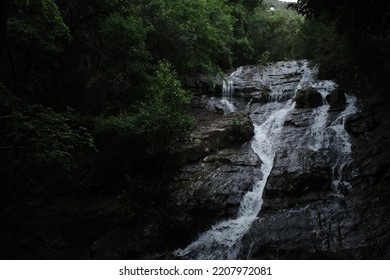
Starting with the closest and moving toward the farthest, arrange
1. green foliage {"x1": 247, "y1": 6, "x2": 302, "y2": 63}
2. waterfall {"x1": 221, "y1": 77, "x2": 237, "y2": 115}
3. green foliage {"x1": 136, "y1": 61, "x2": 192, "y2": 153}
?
1. green foliage {"x1": 136, "y1": 61, "x2": 192, "y2": 153}
2. waterfall {"x1": 221, "y1": 77, "x2": 237, "y2": 115}
3. green foliage {"x1": 247, "y1": 6, "x2": 302, "y2": 63}

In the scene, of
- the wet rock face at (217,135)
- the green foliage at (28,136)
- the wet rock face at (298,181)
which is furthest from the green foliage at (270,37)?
the green foliage at (28,136)

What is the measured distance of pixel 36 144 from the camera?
8.26 m

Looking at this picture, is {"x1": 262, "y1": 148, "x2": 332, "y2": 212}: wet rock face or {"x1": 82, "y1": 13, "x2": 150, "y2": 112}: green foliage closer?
{"x1": 262, "y1": 148, "x2": 332, "y2": 212}: wet rock face

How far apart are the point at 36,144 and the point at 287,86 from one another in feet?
→ 46.7

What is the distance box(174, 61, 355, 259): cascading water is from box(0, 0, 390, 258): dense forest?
2518 millimetres

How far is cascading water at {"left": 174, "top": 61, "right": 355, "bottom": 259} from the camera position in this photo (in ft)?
29.8

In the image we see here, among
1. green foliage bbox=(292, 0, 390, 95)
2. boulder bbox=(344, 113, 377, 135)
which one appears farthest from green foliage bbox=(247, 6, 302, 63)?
boulder bbox=(344, 113, 377, 135)

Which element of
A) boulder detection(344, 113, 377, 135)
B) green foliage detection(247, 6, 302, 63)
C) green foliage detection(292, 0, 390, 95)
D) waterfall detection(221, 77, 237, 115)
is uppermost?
green foliage detection(247, 6, 302, 63)

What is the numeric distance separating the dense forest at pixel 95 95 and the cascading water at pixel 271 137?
8.26ft

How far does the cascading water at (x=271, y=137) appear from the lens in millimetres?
9094

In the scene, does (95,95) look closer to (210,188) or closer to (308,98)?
(210,188)

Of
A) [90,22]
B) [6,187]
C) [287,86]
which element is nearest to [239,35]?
[287,86]

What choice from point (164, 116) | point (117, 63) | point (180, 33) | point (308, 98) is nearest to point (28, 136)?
point (164, 116)

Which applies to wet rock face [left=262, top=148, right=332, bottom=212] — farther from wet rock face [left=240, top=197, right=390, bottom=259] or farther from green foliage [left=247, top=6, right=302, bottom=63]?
green foliage [left=247, top=6, right=302, bottom=63]
